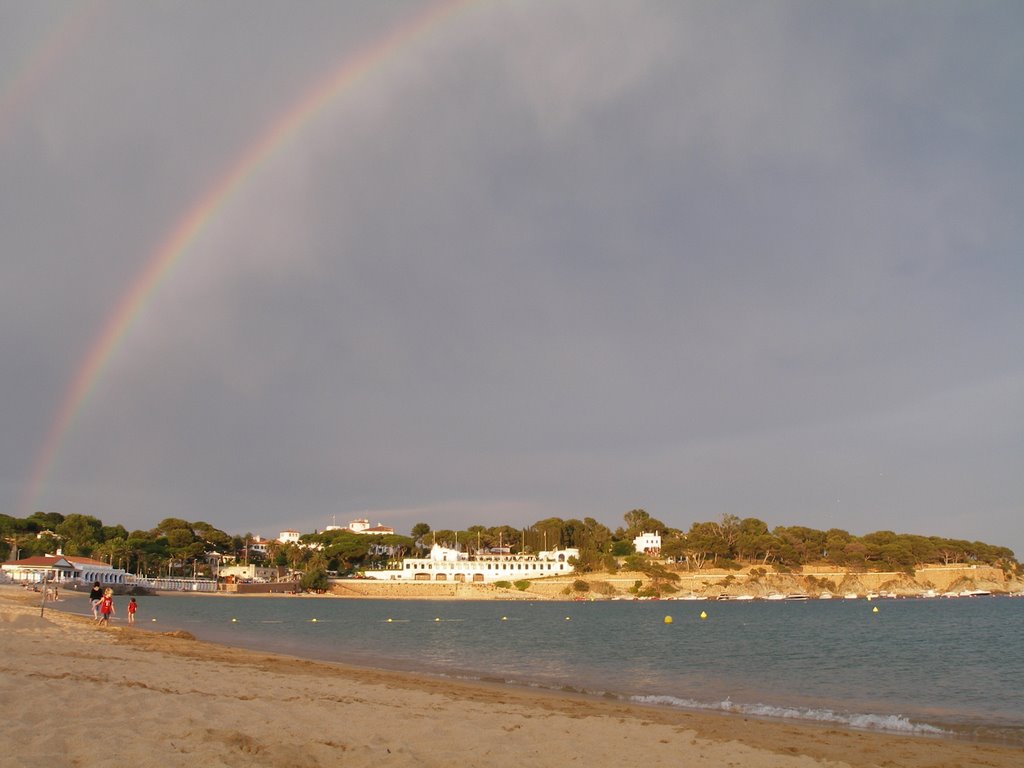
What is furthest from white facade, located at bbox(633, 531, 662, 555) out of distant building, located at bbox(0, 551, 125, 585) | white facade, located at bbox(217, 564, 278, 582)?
distant building, located at bbox(0, 551, 125, 585)

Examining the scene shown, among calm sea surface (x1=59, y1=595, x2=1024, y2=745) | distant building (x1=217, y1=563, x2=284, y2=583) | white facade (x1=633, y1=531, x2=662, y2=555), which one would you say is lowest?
distant building (x1=217, y1=563, x2=284, y2=583)

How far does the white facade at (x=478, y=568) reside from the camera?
169 meters

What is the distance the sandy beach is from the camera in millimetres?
9352

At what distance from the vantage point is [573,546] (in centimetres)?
19725

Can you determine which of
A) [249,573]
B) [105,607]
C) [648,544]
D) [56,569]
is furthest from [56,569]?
[648,544]

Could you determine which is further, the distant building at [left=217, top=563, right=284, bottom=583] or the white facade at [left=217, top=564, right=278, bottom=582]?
the white facade at [left=217, top=564, right=278, bottom=582]

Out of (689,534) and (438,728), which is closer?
(438,728)

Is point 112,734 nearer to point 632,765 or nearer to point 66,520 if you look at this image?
point 632,765

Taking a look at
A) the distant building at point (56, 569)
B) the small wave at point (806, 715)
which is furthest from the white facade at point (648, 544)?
the small wave at point (806, 715)

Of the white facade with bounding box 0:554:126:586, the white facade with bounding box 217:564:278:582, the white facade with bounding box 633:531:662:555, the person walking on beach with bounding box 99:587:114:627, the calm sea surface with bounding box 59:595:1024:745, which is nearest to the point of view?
the calm sea surface with bounding box 59:595:1024:745

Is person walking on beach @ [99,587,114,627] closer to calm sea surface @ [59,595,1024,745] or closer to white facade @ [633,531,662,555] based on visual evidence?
calm sea surface @ [59,595,1024,745]

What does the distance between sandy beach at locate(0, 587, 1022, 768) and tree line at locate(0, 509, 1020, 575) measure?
149m

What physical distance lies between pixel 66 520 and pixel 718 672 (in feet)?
573

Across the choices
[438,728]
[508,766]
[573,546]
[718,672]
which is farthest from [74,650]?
[573,546]
